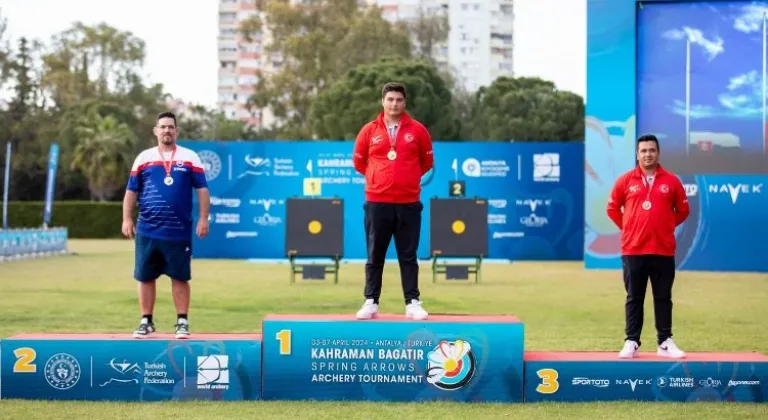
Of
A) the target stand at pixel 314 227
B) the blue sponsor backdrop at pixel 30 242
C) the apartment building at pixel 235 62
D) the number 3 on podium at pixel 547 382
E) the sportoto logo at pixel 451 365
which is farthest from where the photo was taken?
the apartment building at pixel 235 62

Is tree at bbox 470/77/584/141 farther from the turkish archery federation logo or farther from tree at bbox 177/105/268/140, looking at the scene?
the turkish archery federation logo

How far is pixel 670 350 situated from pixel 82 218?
1459 inches

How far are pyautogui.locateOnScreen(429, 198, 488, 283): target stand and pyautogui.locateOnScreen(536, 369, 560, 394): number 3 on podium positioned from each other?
1340 cm

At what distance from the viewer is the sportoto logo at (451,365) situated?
20.9 feet

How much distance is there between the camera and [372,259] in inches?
275

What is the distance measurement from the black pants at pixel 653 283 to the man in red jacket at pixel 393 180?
1220 mm

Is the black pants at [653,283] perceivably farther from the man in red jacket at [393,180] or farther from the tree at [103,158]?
the tree at [103,158]

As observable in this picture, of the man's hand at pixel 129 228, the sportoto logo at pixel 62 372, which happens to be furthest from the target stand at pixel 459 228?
the sportoto logo at pixel 62 372

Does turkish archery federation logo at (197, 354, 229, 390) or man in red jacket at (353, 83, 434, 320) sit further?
man in red jacket at (353, 83, 434, 320)

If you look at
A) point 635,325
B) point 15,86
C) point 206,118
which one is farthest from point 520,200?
point 206,118

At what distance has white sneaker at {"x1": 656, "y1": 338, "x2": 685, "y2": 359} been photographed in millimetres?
6539

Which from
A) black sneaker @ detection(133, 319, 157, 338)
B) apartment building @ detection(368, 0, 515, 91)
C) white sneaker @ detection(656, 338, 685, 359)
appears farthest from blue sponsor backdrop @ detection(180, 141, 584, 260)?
apartment building @ detection(368, 0, 515, 91)

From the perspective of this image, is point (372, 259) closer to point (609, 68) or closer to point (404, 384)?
point (404, 384)

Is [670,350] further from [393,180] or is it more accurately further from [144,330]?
[144,330]
